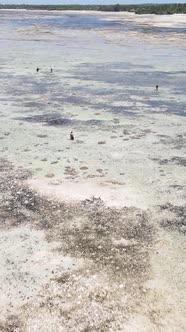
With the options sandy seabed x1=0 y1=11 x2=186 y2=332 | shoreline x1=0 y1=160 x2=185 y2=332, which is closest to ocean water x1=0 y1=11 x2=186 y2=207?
sandy seabed x1=0 y1=11 x2=186 y2=332

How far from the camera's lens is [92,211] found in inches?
402

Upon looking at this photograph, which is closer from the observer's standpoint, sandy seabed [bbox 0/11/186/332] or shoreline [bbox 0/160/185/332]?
shoreline [bbox 0/160/185/332]

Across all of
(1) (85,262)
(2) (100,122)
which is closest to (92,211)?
(1) (85,262)

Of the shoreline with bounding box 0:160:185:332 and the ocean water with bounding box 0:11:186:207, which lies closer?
the shoreline with bounding box 0:160:185:332

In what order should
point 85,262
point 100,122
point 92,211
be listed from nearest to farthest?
point 85,262 → point 92,211 → point 100,122

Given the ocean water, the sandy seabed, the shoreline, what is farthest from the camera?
the ocean water

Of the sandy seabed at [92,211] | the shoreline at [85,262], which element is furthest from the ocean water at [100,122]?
the shoreline at [85,262]

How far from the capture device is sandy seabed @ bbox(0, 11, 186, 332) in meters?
7.19

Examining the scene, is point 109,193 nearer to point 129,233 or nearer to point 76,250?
point 129,233

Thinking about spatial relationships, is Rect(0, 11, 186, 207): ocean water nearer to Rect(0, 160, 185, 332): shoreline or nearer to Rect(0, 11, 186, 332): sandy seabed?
Rect(0, 11, 186, 332): sandy seabed

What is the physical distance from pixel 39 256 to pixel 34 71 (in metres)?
21.4

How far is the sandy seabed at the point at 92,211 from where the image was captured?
7191mm

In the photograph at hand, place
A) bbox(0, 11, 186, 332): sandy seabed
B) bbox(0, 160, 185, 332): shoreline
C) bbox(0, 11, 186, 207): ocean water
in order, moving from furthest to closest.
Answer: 1. bbox(0, 11, 186, 207): ocean water
2. bbox(0, 11, 186, 332): sandy seabed
3. bbox(0, 160, 185, 332): shoreline

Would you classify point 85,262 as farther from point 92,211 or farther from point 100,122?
point 100,122
